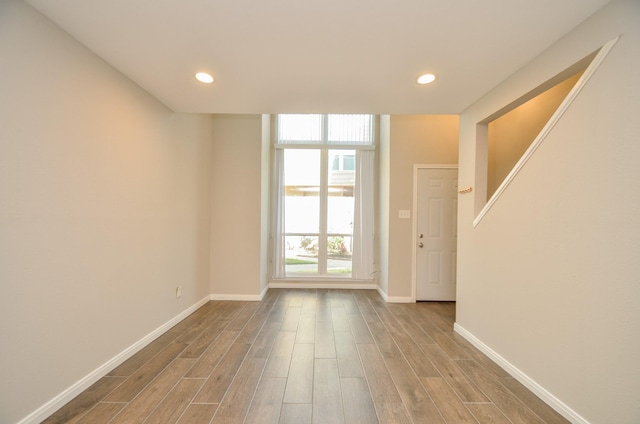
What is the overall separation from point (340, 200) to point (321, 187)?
1.34ft

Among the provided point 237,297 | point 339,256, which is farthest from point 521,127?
point 237,297

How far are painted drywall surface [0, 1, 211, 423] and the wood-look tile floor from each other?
35 centimetres

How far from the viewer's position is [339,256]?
191 inches

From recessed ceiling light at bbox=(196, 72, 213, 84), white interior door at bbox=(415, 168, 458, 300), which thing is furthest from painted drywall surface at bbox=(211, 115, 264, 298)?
white interior door at bbox=(415, 168, 458, 300)

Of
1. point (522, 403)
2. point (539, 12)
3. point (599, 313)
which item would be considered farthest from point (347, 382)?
→ point (539, 12)

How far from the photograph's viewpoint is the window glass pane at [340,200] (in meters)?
4.83

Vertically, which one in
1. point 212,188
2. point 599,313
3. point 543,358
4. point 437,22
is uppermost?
point 437,22

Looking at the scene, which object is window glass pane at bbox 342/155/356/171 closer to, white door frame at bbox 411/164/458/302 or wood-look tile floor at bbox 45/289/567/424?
white door frame at bbox 411/164/458/302

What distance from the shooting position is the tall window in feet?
15.8

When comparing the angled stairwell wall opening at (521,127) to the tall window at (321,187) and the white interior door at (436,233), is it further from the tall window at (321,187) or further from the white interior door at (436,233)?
the tall window at (321,187)

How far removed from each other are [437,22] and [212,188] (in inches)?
137

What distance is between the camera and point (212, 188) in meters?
4.10

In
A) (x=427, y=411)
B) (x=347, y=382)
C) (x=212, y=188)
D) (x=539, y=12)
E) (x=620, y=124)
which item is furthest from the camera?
(x=212, y=188)

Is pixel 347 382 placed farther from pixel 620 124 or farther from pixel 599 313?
pixel 620 124
